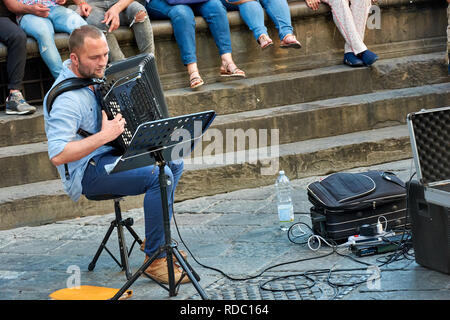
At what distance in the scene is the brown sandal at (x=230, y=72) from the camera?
7133mm

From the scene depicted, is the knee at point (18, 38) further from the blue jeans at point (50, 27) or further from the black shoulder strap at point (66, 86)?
the black shoulder strap at point (66, 86)

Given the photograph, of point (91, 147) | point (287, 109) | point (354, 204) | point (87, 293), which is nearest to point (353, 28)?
point (287, 109)

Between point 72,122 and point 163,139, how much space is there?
0.65 meters

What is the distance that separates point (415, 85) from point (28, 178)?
4148 millimetres

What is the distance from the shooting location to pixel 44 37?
21.5 ft

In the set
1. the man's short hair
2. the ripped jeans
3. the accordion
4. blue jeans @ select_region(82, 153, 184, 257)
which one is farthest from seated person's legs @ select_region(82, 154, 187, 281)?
the ripped jeans

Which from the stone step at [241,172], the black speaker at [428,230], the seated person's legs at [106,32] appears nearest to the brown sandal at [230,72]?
the stone step at [241,172]

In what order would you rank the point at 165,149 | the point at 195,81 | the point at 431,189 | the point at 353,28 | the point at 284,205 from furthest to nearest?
1. the point at 353,28
2. the point at 195,81
3. the point at 284,205
4. the point at 165,149
5. the point at 431,189

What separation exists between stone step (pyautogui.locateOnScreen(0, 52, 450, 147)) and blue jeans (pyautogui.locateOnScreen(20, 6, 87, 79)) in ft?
1.63

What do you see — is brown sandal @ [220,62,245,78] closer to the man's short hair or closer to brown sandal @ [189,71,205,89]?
brown sandal @ [189,71,205,89]

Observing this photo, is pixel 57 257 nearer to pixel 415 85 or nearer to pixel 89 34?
pixel 89 34

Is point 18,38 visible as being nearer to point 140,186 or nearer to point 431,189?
point 140,186
